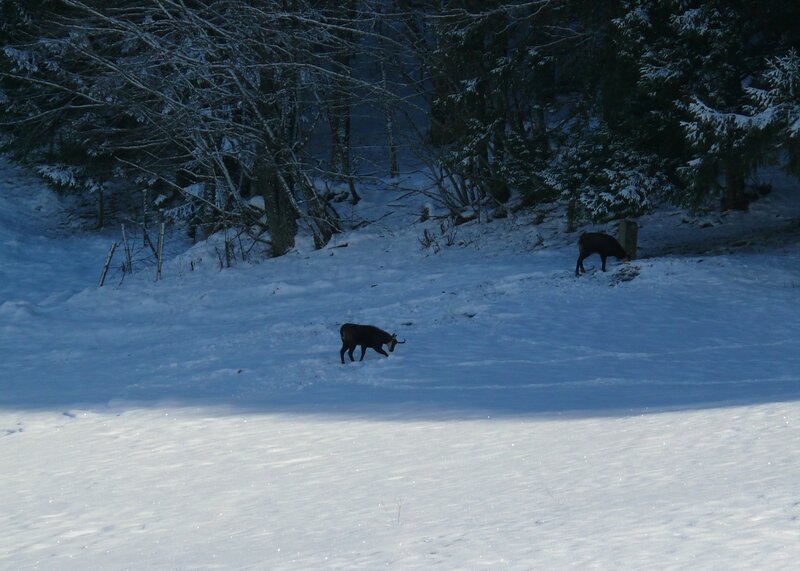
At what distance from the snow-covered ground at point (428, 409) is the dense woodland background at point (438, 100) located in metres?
1.75

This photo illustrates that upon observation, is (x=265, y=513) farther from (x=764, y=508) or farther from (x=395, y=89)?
(x=395, y=89)

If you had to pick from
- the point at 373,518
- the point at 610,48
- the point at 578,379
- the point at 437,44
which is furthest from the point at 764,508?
the point at 437,44

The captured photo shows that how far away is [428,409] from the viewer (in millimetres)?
10719

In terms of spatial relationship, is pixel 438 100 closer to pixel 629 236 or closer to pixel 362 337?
pixel 629 236

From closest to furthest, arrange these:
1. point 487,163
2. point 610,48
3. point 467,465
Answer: point 467,465 → point 610,48 → point 487,163

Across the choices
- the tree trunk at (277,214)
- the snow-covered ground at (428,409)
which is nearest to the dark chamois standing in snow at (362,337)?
the snow-covered ground at (428,409)

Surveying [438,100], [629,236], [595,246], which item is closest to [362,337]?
[595,246]

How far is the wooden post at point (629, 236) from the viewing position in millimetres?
18812

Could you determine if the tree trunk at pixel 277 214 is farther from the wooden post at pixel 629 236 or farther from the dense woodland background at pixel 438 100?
the wooden post at pixel 629 236

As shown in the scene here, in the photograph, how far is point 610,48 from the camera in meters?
20.3

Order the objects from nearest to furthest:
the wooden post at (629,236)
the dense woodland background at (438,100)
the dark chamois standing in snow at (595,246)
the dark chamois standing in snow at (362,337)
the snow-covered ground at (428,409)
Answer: the snow-covered ground at (428,409) → the dark chamois standing in snow at (362,337) → the dense woodland background at (438,100) → the dark chamois standing in snow at (595,246) → the wooden post at (629,236)

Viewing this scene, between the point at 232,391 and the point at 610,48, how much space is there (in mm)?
11850

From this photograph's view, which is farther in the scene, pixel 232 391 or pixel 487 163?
pixel 487 163

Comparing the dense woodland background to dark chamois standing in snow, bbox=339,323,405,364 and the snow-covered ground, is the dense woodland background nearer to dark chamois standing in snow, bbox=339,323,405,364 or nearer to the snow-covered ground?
the snow-covered ground
